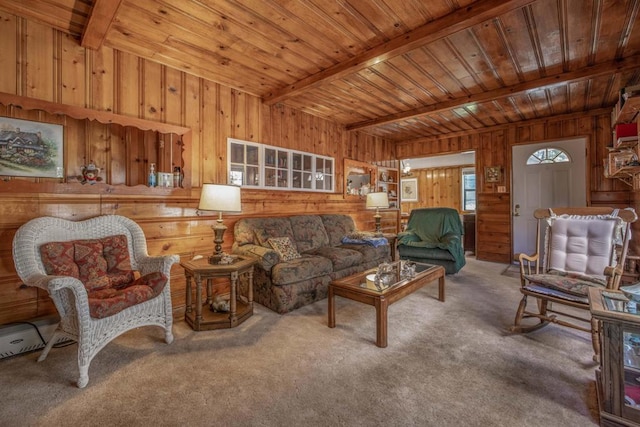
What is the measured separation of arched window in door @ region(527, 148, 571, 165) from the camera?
15.5 feet

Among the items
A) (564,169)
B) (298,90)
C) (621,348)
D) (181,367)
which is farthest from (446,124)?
(181,367)

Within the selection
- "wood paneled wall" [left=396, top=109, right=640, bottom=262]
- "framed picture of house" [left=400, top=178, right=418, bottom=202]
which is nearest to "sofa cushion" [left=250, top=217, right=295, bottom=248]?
"wood paneled wall" [left=396, top=109, right=640, bottom=262]

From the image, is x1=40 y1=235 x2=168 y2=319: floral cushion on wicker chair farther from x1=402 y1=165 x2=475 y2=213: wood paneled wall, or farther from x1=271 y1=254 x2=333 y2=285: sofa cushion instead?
x1=402 y1=165 x2=475 y2=213: wood paneled wall

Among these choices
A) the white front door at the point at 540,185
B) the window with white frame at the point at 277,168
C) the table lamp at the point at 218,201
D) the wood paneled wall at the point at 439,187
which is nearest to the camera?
the table lamp at the point at 218,201

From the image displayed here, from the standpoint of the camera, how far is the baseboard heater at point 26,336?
199 centimetres

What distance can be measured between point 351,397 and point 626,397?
4.28 ft

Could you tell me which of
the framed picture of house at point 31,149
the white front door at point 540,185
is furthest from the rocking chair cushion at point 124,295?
the white front door at point 540,185

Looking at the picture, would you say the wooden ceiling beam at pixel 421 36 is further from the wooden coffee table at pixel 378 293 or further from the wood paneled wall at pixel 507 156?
the wood paneled wall at pixel 507 156

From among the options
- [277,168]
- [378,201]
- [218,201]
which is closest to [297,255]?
[218,201]

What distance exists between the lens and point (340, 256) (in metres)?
3.40

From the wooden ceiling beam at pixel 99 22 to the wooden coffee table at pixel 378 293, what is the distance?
101 inches

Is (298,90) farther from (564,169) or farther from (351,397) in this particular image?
(564,169)

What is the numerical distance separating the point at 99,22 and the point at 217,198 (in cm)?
154

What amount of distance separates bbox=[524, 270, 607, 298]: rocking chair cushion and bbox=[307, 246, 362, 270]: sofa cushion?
1731 millimetres
